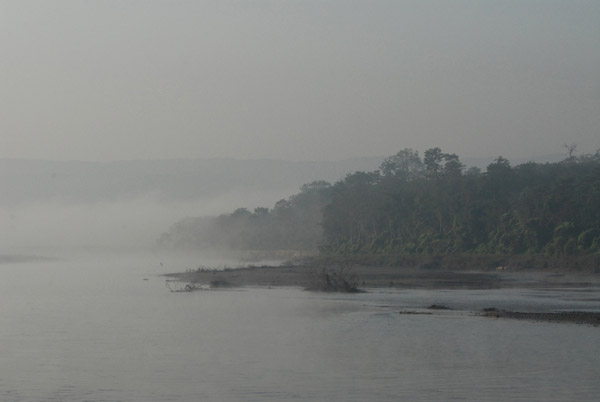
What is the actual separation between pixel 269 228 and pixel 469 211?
75267 millimetres

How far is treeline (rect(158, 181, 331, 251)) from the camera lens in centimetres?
14425

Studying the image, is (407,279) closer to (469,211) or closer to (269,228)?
(469,211)

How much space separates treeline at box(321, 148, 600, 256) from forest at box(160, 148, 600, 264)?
0.09 metres

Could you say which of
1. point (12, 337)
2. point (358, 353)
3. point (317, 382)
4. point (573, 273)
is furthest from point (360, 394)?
point (573, 273)

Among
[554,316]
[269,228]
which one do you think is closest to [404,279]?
[554,316]

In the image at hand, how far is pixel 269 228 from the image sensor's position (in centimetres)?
15762

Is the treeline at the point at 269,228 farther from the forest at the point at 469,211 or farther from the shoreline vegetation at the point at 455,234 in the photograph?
the shoreline vegetation at the point at 455,234

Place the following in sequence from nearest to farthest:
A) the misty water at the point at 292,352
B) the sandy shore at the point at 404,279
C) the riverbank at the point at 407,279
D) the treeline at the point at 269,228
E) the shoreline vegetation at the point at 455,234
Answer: the misty water at the point at 292,352
the sandy shore at the point at 404,279
the riverbank at the point at 407,279
the shoreline vegetation at the point at 455,234
the treeline at the point at 269,228

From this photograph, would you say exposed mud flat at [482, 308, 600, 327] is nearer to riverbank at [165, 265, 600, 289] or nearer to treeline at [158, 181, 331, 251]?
riverbank at [165, 265, 600, 289]

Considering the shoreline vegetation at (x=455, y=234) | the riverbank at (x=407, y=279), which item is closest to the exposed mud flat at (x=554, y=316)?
the shoreline vegetation at (x=455, y=234)

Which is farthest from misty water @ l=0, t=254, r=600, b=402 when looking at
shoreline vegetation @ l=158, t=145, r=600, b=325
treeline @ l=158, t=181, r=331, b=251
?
treeline @ l=158, t=181, r=331, b=251

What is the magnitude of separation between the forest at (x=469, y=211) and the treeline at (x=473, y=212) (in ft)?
0.29

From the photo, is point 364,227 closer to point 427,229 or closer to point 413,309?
point 427,229

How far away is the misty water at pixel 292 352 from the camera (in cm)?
1834
